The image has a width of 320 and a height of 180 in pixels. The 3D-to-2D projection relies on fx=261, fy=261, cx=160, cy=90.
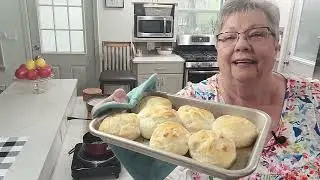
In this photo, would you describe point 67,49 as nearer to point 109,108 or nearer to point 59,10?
point 59,10

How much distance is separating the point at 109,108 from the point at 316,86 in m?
0.92

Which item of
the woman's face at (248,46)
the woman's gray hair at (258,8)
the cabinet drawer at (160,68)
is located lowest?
the cabinet drawer at (160,68)

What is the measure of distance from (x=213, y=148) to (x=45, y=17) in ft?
12.2

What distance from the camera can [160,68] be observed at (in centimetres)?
361

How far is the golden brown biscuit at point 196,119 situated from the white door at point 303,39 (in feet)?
10.2

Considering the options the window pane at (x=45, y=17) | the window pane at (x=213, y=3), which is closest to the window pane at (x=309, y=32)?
the window pane at (x=213, y=3)

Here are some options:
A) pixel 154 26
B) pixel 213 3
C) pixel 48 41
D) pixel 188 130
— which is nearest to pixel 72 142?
pixel 188 130

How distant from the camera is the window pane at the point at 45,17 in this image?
359 centimetres

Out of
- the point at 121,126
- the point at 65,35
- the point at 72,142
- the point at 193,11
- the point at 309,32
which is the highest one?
the point at 193,11

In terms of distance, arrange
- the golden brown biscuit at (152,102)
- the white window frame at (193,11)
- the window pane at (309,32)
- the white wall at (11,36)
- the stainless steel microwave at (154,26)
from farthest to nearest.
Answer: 1. the white window frame at (193,11)
2. the stainless steel microwave at (154,26)
3. the white wall at (11,36)
4. the window pane at (309,32)
5. the golden brown biscuit at (152,102)

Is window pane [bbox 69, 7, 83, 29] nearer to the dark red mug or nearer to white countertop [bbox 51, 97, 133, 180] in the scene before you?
white countertop [bbox 51, 97, 133, 180]

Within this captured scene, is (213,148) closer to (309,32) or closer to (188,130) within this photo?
(188,130)

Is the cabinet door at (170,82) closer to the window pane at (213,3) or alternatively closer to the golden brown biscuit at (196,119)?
the window pane at (213,3)

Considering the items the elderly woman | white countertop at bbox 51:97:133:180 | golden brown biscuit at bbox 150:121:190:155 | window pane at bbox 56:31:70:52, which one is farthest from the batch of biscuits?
window pane at bbox 56:31:70:52
